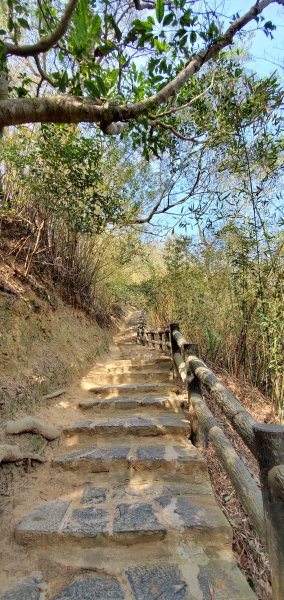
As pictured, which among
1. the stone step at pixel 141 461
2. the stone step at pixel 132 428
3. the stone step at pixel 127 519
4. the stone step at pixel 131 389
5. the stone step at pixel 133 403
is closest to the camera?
the stone step at pixel 127 519

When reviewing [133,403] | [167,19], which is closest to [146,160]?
[167,19]

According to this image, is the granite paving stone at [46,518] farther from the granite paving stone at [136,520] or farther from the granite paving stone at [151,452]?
the granite paving stone at [151,452]

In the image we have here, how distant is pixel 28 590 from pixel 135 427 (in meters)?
1.18

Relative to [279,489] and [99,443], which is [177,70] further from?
[99,443]

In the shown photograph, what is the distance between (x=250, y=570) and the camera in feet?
4.44

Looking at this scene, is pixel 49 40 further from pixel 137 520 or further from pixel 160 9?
pixel 137 520

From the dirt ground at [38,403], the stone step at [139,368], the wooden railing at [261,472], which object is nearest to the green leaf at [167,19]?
the wooden railing at [261,472]

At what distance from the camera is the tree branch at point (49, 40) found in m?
1.57

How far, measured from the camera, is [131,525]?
1.44 m

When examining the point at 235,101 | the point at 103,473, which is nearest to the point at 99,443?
the point at 103,473

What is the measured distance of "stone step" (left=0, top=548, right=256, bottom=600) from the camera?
45.3 inches

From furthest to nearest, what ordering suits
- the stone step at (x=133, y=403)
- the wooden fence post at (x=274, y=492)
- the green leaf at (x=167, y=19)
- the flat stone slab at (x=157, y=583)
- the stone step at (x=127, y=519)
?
the stone step at (x=133, y=403) → the green leaf at (x=167, y=19) → the stone step at (x=127, y=519) → the flat stone slab at (x=157, y=583) → the wooden fence post at (x=274, y=492)

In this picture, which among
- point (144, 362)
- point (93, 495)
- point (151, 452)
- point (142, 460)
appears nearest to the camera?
point (93, 495)

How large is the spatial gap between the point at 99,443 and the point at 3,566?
98 centimetres
